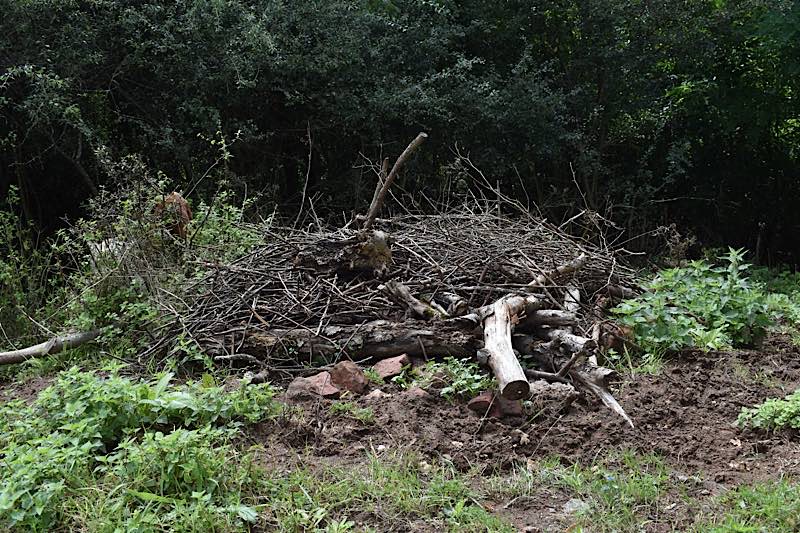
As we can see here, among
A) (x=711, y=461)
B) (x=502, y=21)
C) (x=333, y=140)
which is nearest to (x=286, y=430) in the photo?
(x=711, y=461)

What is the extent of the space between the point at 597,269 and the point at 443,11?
5.12 meters

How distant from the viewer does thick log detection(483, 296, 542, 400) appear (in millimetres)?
4078

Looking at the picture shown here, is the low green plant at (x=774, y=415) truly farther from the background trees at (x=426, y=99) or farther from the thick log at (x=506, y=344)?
the background trees at (x=426, y=99)

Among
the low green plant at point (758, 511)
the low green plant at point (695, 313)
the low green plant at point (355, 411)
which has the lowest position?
the low green plant at point (695, 313)

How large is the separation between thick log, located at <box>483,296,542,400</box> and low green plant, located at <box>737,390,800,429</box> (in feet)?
3.92

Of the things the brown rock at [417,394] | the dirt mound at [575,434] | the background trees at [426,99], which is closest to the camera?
the dirt mound at [575,434]

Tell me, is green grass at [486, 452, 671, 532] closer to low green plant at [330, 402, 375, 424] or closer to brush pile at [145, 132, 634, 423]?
brush pile at [145, 132, 634, 423]

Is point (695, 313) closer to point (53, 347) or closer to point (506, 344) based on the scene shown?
point (506, 344)

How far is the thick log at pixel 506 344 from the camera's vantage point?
4.08 meters

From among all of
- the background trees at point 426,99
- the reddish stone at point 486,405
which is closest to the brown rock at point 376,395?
the reddish stone at point 486,405

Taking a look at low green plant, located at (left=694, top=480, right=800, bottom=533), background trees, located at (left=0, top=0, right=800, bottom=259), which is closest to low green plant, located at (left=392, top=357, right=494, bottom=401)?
low green plant, located at (left=694, top=480, right=800, bottom=533)

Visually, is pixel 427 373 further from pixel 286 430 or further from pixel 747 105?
pixel 747 105

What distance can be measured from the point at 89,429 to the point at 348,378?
4.88 ft

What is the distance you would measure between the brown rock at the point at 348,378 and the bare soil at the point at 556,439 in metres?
0.18
